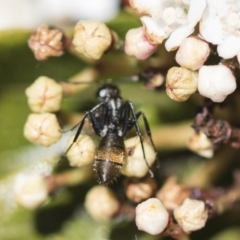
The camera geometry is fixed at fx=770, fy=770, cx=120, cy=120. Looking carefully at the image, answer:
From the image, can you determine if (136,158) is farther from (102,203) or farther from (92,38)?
(92,38)

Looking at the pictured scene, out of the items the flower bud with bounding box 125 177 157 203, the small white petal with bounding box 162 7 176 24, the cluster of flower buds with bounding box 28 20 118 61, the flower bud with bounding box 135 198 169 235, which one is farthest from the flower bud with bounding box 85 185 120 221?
the small white petal with bounding box 162 7 176 24

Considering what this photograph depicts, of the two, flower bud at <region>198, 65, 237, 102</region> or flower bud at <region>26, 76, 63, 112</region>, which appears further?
flower bud at <region>26, 76, 63, 112</region>

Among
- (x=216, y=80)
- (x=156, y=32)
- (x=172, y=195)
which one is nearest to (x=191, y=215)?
(x=172, y=195)

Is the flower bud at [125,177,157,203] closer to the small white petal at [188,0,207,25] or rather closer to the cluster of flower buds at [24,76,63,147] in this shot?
the cluster of flower buds at [24,76,63,147]

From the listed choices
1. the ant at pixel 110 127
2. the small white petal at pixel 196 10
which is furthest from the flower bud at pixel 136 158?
the small white petal at pixel 196 10

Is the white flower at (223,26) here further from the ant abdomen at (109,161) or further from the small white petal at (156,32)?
the ant abdomen at (109,161)

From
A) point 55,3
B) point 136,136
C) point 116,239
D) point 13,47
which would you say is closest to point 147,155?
point 136,136
